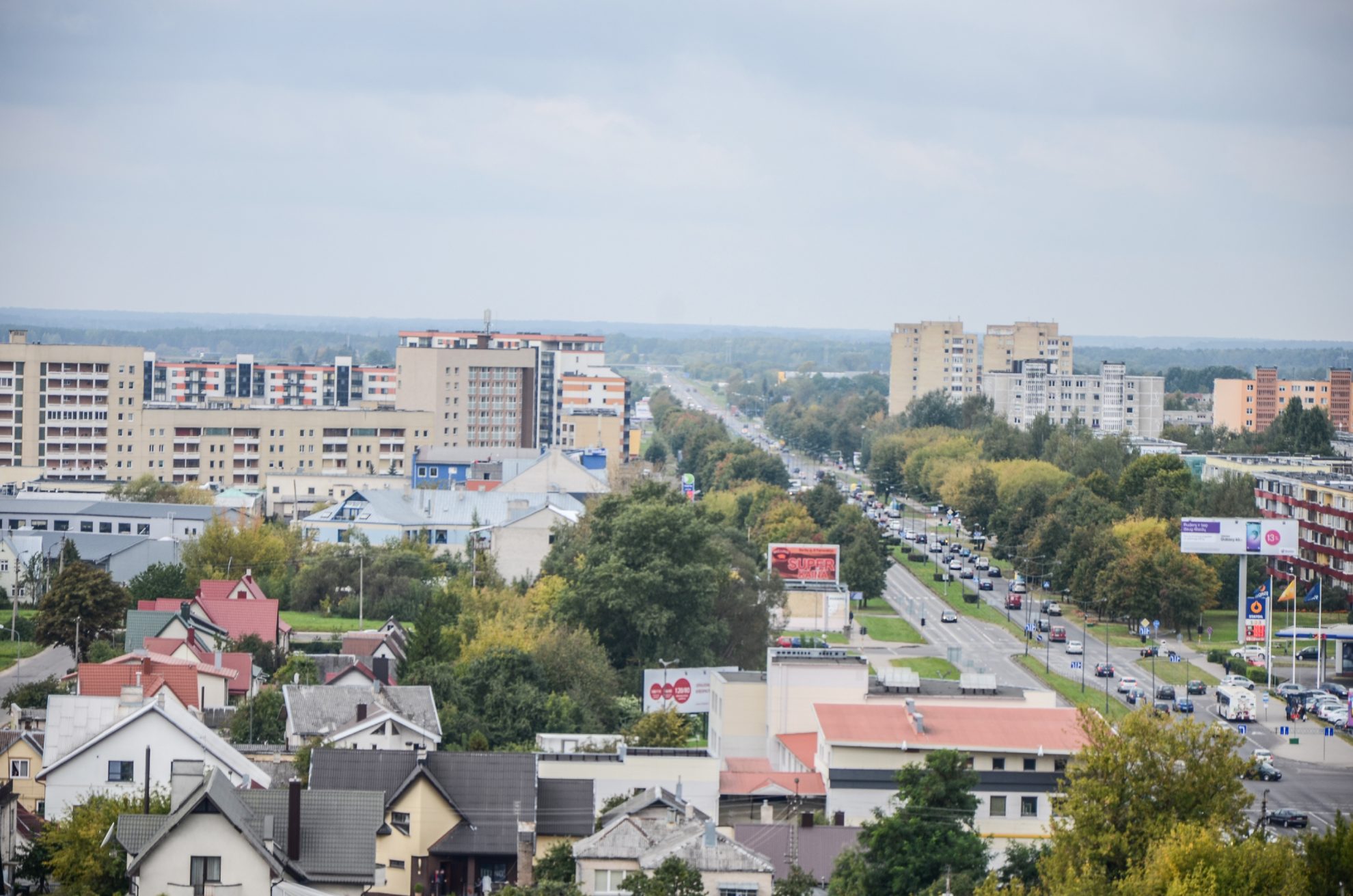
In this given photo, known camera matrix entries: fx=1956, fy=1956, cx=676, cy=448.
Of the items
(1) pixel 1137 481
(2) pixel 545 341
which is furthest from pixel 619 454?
(1) pixel 1137 481

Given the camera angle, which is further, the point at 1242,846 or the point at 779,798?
the point at 779,798

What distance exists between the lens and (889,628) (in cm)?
7075

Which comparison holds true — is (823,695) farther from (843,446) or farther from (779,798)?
(843,446)

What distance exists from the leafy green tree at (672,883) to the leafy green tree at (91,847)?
7426mm

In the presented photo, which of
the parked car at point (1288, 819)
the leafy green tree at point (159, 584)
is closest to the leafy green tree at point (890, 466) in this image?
the leafy green tree at point (159, 584)

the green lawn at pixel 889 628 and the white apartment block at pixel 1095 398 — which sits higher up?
the white apartment block at pixel 1095 398

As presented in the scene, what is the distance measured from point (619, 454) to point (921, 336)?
7380 cm

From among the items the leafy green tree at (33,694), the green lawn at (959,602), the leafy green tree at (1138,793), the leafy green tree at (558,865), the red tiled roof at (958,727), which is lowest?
the green lawn at (959,602)

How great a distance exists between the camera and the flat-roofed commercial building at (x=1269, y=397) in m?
165

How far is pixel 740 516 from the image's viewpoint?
96562mm

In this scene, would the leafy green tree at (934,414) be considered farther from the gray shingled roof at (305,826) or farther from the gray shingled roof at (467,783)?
the gray shingled roof at (305,826)

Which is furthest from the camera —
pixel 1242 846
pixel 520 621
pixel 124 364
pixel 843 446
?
pixel 843 446

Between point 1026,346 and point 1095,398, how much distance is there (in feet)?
93.9

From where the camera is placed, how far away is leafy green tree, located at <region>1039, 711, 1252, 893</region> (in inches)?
1182
